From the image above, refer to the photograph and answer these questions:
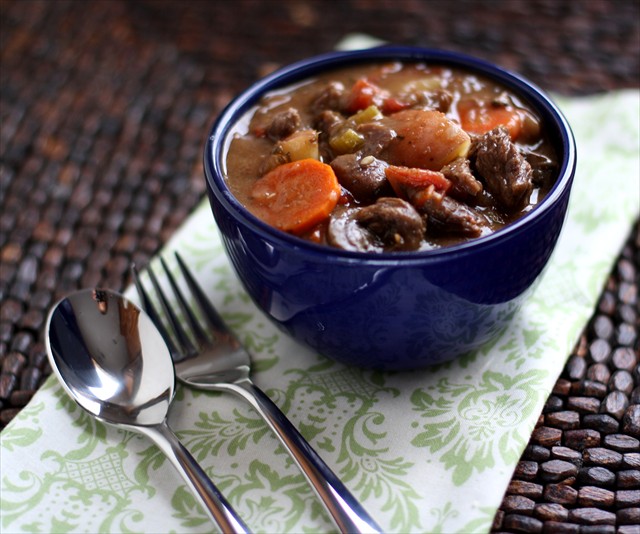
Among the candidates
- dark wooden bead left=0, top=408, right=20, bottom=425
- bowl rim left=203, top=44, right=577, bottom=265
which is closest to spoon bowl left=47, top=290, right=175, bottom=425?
dark wooden bead left=0, top=408, right=20, bottom=425

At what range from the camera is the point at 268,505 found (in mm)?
1897

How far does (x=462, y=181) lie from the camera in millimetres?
1945

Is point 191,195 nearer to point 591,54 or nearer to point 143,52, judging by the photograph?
point 143,52

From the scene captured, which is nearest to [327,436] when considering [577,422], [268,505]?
[268,505]

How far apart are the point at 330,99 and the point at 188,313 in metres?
0.75

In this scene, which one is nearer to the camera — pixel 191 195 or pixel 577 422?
pixel 577 422

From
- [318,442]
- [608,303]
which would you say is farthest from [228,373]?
[608,303]

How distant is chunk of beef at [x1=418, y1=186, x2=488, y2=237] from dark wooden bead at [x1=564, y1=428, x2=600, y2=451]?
0.63 metres

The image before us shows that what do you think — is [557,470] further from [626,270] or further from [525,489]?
[626,270]

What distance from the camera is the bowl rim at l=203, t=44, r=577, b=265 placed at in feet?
5.89

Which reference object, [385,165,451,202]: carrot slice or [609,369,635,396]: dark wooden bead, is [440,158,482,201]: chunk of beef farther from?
[609,369,635,396]: dark wooden bead

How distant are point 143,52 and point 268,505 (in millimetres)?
2532

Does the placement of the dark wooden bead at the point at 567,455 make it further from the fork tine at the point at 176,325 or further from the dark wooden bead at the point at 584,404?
the fork tine at the point at 176,325

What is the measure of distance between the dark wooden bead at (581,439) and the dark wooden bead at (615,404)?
0.09 m
